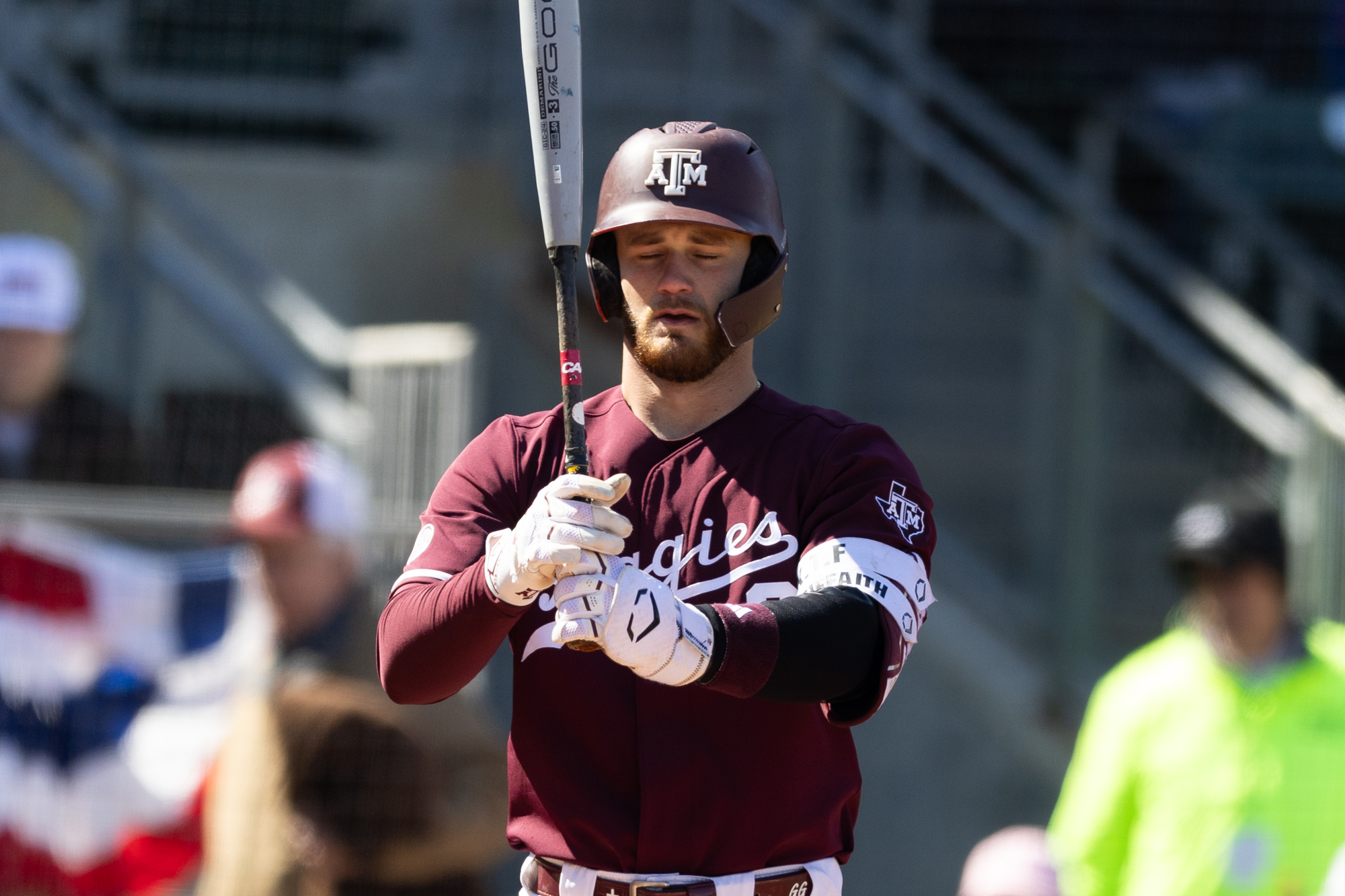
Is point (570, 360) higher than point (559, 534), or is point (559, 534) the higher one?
point (570, 360)

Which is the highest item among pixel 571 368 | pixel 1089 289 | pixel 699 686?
pixel 1089 289

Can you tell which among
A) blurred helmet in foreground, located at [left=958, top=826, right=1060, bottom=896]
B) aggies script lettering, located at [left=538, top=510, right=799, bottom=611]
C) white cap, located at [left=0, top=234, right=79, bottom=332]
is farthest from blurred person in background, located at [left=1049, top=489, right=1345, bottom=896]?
white cap, located at [left=0, top=234, right=79, bottom=332]

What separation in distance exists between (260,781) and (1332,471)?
3.15 meters

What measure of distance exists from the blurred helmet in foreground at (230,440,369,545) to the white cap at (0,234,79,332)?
2.28 ft

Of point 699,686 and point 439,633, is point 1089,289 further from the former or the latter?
point 439,633

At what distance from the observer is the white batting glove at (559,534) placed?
1.84 meters

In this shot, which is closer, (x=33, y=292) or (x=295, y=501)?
(x=295, y=501)

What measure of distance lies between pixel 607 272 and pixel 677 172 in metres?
0.18

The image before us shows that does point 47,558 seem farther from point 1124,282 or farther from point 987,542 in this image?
point 1124,282

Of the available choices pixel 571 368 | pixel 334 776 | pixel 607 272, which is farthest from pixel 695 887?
pixel 334 776

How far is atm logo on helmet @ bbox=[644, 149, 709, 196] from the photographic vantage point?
85.0 inches

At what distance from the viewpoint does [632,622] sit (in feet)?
6.02

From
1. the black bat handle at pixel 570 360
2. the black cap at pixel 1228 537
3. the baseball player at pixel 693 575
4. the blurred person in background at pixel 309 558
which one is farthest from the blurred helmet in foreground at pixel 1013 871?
the blurred person in background at pixel 309 558

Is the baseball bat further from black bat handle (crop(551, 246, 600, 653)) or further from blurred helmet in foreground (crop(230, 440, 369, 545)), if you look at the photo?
blurred helmet in foreground (crop(230, 440, 369, 545))
